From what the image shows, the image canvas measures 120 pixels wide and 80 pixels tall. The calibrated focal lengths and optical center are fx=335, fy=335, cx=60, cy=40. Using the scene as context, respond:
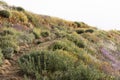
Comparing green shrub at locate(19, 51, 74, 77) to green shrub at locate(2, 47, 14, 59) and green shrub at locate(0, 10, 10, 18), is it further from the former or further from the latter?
green shrub at locate(0, 10, 10, 18)

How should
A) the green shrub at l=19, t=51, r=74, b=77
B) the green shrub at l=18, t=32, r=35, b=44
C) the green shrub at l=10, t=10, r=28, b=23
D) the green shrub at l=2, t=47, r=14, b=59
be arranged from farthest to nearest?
the green shrub at l=10, t=10, r=28, b=23 → the green shrub at l=18, t=32, r=35, b=44 → the green shrub at l=2, t=47, r=14, b=59 → the green shrub at l=19, t=51, r=74, b=77

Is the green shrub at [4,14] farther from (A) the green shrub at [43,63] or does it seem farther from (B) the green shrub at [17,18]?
(A) the green shrub at [43,63]

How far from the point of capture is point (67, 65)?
1006cm

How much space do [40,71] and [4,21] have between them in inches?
462

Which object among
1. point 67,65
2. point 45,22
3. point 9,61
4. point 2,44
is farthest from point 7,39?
point 45,22

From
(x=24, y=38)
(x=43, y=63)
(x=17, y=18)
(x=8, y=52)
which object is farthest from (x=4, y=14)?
(x=43, y=63)

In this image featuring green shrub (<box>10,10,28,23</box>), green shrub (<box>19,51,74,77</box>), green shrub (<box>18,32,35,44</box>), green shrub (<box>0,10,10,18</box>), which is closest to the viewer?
green shrub (<box>19,51,74,77</box>)

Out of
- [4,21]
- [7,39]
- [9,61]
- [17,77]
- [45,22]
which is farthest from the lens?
[45,22]

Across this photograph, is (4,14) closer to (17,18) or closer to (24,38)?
(17,18)

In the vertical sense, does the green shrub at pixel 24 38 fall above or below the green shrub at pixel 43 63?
below

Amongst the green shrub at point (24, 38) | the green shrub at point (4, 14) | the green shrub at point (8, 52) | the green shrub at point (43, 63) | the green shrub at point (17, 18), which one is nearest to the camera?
the green shrub at point (43, 63)

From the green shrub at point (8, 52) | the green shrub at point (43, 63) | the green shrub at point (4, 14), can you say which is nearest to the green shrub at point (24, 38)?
the green shrub at point (8, 52)

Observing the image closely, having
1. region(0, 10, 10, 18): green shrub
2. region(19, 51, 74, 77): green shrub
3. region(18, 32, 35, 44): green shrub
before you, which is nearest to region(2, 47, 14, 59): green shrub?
region(19, 51, 74, 77): green shrub

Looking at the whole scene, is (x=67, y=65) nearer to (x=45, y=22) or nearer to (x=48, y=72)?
(x=48, y=72)
